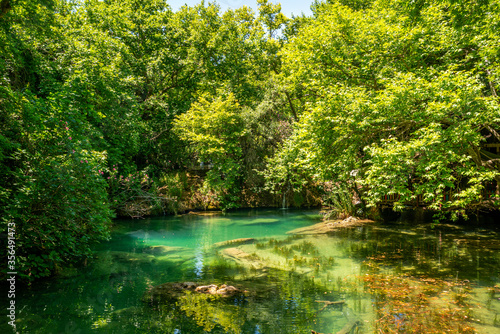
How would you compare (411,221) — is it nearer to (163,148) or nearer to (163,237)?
(163,237)

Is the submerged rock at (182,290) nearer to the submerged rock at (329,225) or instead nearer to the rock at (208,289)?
the rock at (208,289)

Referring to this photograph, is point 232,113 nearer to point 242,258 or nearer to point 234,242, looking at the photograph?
point 234,242

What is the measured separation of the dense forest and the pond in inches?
47.8

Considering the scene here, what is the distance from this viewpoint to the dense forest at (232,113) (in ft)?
18.7

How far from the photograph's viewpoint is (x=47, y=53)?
12336 millimetres

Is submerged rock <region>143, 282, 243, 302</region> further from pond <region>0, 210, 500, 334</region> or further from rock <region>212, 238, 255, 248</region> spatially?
rock <region>212, 238, 255, 248</region>

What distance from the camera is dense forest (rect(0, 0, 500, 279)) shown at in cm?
570

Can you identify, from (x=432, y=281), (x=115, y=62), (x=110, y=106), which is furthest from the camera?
(x=115, y=62)

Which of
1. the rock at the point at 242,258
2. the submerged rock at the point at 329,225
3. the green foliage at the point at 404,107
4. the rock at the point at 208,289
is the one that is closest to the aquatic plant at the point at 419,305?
the green foliage at the point at 404,107

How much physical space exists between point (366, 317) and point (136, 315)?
3.59m

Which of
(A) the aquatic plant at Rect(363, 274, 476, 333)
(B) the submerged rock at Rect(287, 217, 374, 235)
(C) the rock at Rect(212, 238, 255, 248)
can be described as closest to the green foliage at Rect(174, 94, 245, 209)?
(B) the submerged rock at Rect(287, 217, 374, 235)

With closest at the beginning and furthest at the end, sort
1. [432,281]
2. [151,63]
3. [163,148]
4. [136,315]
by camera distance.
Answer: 1. [136,315]
2. [432,281]
3. [151,63]
4. [163,148]

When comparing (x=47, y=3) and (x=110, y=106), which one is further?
(x=110, y=106)

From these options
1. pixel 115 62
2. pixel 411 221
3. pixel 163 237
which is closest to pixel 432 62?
pixel 411 221
